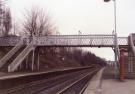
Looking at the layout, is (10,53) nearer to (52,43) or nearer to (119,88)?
(52,43)

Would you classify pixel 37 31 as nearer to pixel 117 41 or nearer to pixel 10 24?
pixel 10 24

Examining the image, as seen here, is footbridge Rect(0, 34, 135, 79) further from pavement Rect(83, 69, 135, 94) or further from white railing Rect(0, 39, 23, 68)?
pavement Rect(83, 69, 135, 94)

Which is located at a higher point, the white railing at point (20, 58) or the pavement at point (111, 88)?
the white railing at point (20, 58)

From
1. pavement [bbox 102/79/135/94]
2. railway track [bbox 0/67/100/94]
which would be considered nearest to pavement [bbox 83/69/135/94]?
pavement [bbox 102/79/135/94]

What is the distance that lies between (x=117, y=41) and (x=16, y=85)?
1855cm

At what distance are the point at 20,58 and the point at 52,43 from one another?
4.87m

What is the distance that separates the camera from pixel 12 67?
121 feet

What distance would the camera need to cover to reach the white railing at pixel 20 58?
36731 millimetres

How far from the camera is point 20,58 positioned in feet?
129

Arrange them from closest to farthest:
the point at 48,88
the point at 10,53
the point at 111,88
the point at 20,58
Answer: the point at 111,88
the point at 48,88
the point at 20,58
the point at 10,53

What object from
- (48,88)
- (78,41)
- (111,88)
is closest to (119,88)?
(111,88)

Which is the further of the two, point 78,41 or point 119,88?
point 78,41

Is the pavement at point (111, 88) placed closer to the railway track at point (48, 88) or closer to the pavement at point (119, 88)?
the pavement at point (119, 88)

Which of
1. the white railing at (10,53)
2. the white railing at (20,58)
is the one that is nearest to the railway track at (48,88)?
the white railing at (20,58)
